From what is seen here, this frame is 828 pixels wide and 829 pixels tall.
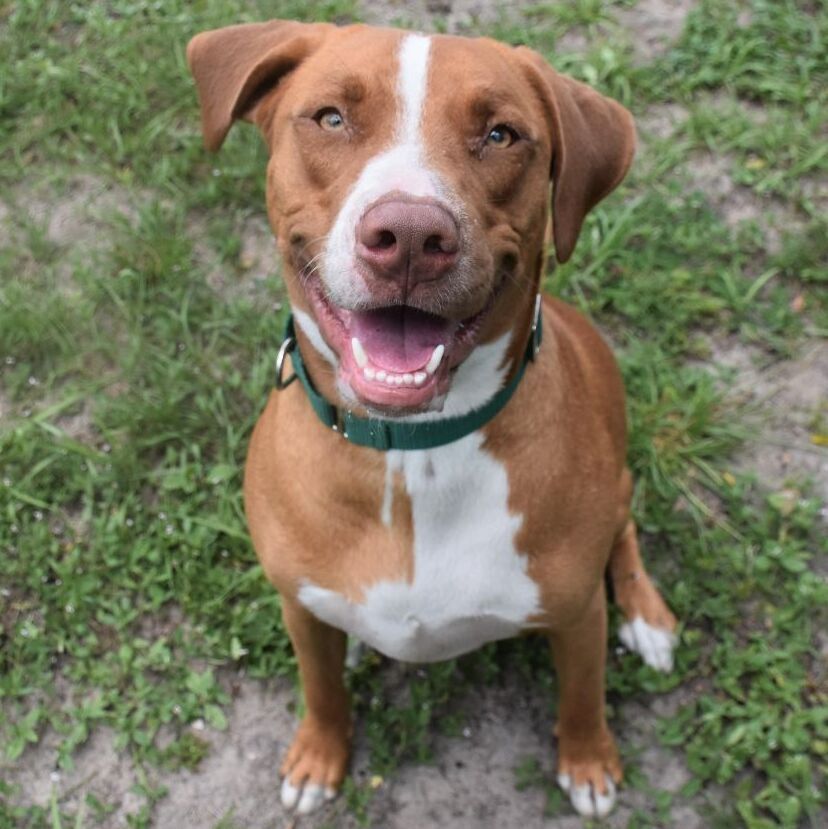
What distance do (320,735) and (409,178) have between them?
2196 millimetres

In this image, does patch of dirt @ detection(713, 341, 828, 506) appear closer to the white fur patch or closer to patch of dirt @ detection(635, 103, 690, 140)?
patch of dirt @ detection(635, 103, 690, 140)

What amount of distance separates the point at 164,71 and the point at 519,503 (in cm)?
349

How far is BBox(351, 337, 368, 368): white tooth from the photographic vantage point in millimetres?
2605

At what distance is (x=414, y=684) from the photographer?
4141mm

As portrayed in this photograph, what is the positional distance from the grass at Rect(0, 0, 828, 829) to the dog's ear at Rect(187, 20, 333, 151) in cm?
187

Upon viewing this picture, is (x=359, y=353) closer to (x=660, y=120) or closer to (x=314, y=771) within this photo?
(x=314, y=771)

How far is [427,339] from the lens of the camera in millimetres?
2686

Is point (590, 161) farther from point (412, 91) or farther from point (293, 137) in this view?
point (293, 137)

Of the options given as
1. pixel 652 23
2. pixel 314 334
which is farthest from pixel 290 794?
pixel 652 23

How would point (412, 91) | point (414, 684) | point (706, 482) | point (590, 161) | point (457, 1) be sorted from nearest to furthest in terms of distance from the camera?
point (412, 91) < point (590, 161) < point (414, 684) < point (706, 482) < point (457, 1)

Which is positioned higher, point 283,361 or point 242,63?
point 242,63

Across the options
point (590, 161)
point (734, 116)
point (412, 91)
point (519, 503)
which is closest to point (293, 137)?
point (412, 91)

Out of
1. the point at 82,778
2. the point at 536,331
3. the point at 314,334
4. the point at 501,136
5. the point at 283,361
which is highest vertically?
the point at 501,136

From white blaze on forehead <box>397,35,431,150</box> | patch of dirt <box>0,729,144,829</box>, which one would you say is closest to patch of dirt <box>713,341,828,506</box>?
white blaze on forehead <box>397,35,431,150</box>
